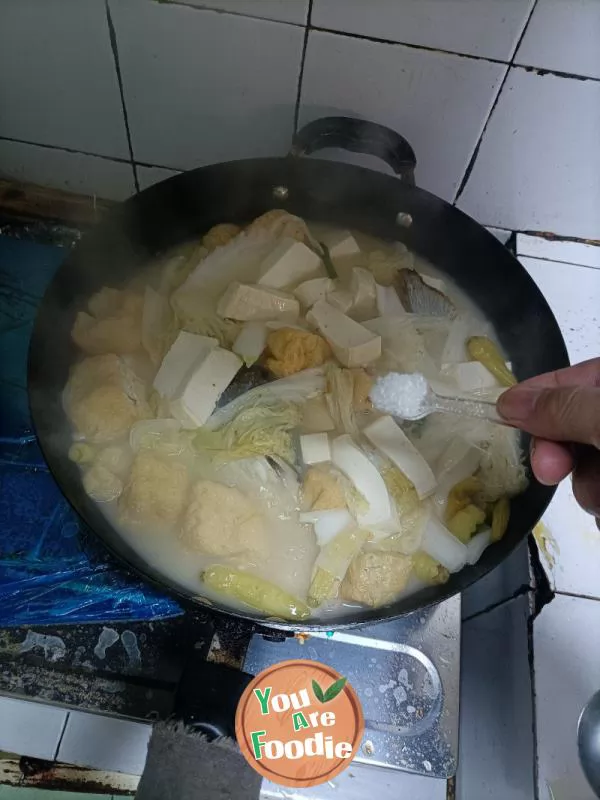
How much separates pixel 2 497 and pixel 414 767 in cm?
92

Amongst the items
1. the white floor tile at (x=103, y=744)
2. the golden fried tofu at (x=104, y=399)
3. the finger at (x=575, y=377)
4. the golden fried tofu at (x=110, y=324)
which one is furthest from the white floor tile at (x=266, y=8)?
the white floor tile at (x=103, y=744)

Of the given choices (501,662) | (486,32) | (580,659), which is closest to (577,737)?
(580,659)

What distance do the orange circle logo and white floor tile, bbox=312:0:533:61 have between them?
1162mm

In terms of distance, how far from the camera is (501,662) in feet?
4.49

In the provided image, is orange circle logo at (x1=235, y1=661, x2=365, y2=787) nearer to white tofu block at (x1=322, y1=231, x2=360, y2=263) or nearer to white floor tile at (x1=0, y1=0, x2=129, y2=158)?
white tofu block at (x1=322, y1=231, x2=360, y2=263)

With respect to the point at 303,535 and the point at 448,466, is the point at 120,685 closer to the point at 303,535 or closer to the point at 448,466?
the point at 303,535

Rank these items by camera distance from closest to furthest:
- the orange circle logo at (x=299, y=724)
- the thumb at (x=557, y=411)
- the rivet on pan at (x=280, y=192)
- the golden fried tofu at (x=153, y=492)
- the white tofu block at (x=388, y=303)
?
the thumb at (x=557, y=411), the orange circle logo at (x=299, y=724), the golden fried tofu at (x=153, y=492), the white tofu block at (x=388, y=303), the rivet on pan at (x=280, y=192)

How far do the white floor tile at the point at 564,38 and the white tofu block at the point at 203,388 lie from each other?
0.81m

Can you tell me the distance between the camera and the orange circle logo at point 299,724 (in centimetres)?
98

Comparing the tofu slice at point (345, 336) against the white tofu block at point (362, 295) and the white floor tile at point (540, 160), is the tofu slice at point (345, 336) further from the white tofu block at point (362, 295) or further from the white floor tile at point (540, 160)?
the white floor tile at point (540, 160)

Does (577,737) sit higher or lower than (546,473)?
lower

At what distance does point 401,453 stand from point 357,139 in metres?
0.62

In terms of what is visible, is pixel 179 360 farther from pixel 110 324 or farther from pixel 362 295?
pixel 362 295

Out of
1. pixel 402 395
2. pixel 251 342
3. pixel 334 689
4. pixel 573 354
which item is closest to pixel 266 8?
pixel 251 342
